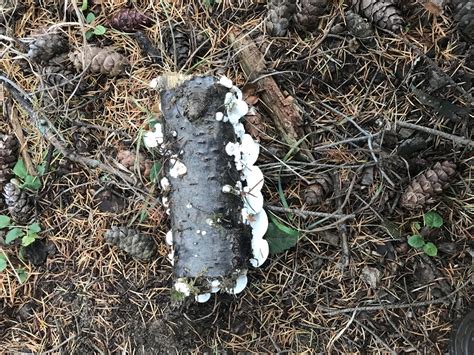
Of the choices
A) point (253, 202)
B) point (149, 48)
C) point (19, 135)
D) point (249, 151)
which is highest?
point (149, 48)

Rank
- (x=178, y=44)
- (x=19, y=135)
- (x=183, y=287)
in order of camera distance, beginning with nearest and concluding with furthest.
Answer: (x=183, y=287)
(x=178, y=44)
(x=19, y=135)

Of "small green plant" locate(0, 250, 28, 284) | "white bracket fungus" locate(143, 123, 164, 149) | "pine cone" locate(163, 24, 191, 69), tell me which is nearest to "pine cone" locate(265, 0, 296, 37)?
"pine cone" locate(163, 24, 191, 69)

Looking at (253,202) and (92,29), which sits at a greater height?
(92,29)

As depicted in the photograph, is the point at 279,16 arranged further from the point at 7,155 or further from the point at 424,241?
the point at 7,155

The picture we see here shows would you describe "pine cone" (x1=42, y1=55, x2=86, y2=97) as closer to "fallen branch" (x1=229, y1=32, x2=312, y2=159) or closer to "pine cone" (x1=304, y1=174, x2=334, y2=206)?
"fallen branch" (x1=229, y1=32, x2=312, y2=159)

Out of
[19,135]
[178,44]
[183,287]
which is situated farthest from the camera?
[19,135]

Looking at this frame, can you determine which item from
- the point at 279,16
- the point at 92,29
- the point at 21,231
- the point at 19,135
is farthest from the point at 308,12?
the point at 21,231

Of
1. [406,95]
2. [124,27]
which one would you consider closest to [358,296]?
[406,95]
